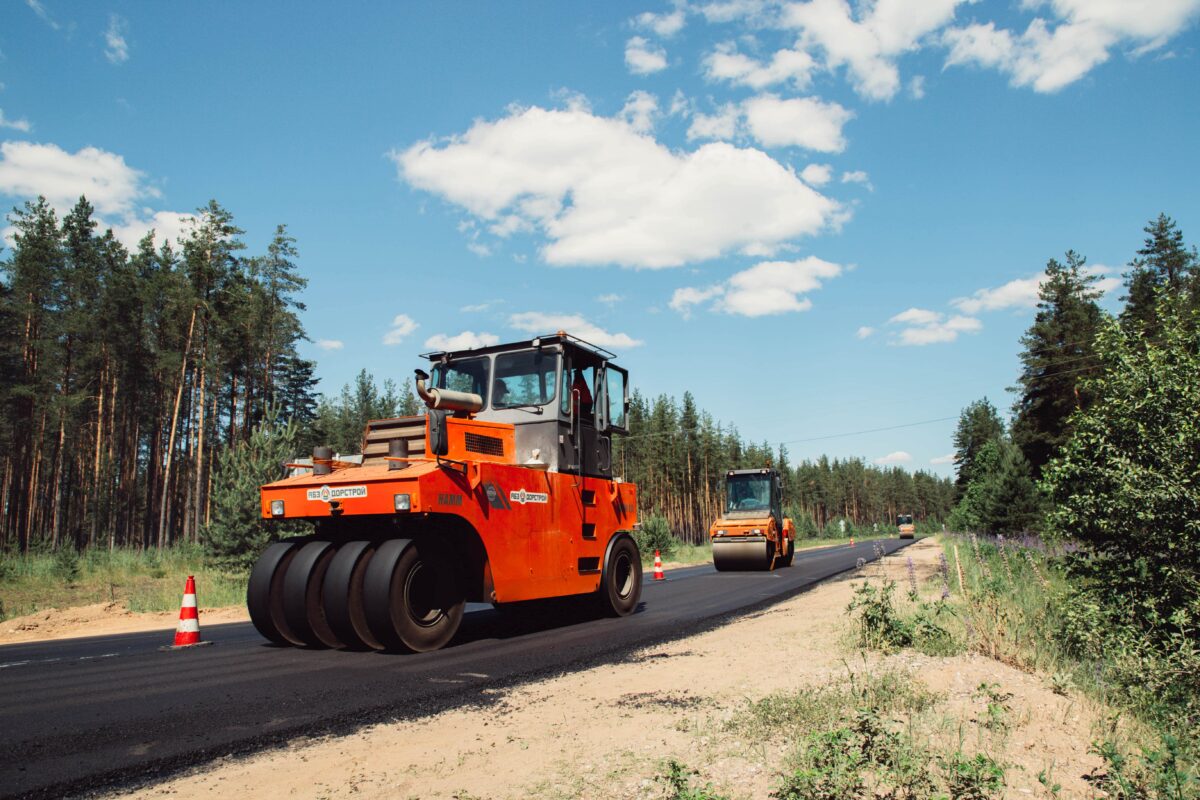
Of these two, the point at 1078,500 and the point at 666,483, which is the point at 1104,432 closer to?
the point at 1078,500

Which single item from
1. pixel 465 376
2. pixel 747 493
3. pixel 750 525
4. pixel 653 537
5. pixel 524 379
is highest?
pixel 465 376

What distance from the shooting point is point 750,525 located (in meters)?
20.9

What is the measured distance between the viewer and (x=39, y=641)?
959 cm

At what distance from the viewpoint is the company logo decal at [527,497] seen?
7.87m

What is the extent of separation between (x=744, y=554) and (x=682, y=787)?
60.9 feet

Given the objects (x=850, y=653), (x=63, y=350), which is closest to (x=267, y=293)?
(x=63, y=350)

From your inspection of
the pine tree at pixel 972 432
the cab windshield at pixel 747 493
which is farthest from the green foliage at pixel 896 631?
the pine tree at pixel 972 432

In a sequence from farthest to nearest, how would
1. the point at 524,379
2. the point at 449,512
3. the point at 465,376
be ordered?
the point at 465,376
the point at 524,379
the point at 449,512

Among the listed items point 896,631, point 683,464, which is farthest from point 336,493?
point 683,464

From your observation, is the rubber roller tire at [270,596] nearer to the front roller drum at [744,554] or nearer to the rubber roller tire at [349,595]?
the rubber roller tire at [349,595]

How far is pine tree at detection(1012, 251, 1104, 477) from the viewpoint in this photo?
41.1 m

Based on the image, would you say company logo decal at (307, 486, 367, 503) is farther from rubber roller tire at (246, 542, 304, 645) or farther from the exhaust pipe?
the exhaust pipe

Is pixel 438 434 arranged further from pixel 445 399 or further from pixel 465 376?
pixel 465 376

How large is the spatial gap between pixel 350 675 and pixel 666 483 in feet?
214
